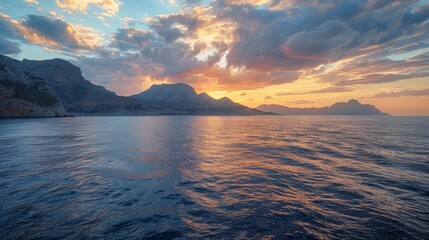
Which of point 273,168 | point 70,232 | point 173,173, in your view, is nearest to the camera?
point 70,232

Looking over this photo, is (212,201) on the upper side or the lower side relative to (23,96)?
lower

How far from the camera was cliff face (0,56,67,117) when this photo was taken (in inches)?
5079

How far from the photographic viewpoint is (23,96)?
462ft

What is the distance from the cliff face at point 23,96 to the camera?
12900 cm

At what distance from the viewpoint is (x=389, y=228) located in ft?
31.1

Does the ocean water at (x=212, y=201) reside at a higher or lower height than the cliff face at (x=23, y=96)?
lower

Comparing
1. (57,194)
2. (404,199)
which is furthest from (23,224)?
(404,199)

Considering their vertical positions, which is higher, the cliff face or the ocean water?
the cliff face

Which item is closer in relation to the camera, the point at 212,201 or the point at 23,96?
the point at 212,201

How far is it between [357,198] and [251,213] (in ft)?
25.2

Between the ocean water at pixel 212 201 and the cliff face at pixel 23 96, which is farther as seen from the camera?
the cliff face at pixel 23 96

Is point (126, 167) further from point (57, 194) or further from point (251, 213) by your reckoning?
point (251, 213)

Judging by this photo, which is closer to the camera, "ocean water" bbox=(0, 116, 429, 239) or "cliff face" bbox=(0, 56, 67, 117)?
"ocean water" bbox=(0, 116, 429, 239)

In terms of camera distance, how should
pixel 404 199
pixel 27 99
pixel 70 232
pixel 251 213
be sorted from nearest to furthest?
pixel 70 232
pixel 251 213
pixel 404 199
pixel 27 99
